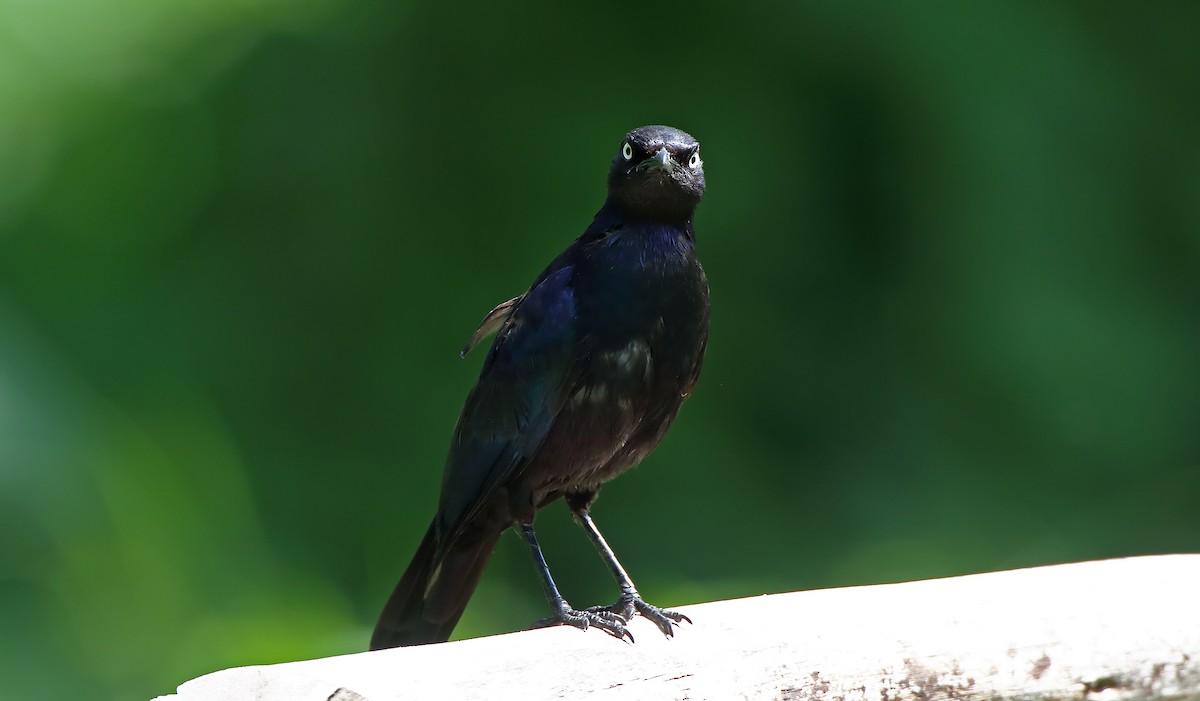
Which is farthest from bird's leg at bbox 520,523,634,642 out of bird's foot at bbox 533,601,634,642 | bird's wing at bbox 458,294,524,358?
bird's wing at bbox 458,294,524,358

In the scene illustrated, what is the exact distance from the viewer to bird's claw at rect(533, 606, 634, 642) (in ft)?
9.12

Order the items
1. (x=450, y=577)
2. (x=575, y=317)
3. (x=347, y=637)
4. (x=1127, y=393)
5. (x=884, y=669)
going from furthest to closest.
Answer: (x=1127, y=393) < (x=347, y=637) < (x=450, y=577) < (x=575, y=317) < (x=884, y=669)

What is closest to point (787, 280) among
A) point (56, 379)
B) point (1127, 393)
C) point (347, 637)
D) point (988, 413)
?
point (988, 413)

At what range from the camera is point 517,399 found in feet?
10.8

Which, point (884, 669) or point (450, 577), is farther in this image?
point (450, 577)

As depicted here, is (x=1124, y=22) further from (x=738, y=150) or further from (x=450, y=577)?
(x=450, y=577)

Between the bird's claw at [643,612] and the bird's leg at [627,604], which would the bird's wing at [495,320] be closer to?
the bird's leg at [627,604]

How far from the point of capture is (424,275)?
18.0 ft

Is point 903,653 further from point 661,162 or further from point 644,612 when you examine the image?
point 661,162

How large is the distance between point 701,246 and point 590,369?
2.23m

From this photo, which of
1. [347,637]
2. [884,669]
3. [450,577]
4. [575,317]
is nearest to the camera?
[884,669]

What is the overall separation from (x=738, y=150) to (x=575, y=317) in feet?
7.78

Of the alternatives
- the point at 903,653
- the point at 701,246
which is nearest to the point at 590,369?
the point at 903,653

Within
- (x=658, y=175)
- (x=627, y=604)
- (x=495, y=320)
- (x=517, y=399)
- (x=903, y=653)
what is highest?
(x=658, y=175)
